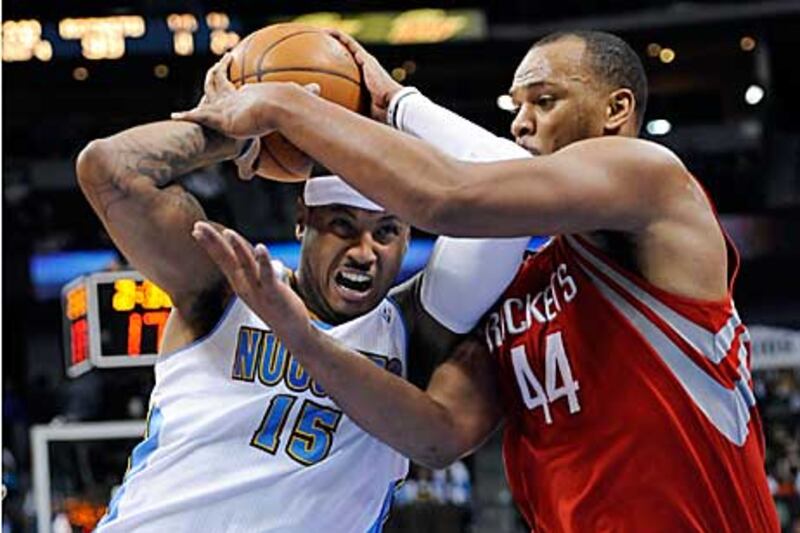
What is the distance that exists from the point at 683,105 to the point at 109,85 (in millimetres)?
7416

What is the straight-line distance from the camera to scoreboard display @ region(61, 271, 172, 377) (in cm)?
688

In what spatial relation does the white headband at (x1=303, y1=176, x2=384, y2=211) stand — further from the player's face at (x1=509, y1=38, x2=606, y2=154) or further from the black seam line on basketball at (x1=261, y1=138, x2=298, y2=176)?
the player's face at (x1=509, y1=38, x2=606, y2=154)

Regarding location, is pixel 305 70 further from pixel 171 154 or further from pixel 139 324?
pixel 139 324

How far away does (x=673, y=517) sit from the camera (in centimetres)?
276

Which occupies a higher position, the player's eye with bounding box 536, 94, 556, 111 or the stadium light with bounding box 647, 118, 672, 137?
the player's eye with bounding box 536, 94, 556, 111

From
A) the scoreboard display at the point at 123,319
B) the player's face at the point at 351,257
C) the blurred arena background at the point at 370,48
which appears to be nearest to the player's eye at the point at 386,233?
A: the player's face at the point at 351,257

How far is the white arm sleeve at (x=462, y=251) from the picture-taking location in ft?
9.77

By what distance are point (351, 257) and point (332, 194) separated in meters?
0.14

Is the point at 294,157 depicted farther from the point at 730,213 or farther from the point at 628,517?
the point at 730,213

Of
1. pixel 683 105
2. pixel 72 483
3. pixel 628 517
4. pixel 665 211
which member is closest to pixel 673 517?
pixel 628 517

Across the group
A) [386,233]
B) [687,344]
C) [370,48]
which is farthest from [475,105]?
[687,344]

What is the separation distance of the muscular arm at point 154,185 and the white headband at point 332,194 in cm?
28

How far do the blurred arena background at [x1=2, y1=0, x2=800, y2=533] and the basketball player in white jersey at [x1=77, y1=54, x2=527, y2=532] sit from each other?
13.0 meters

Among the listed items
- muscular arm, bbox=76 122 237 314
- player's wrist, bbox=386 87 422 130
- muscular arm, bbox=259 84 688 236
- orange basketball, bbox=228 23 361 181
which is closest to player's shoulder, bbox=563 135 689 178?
muscular arm, bbox=259 84 688 236
